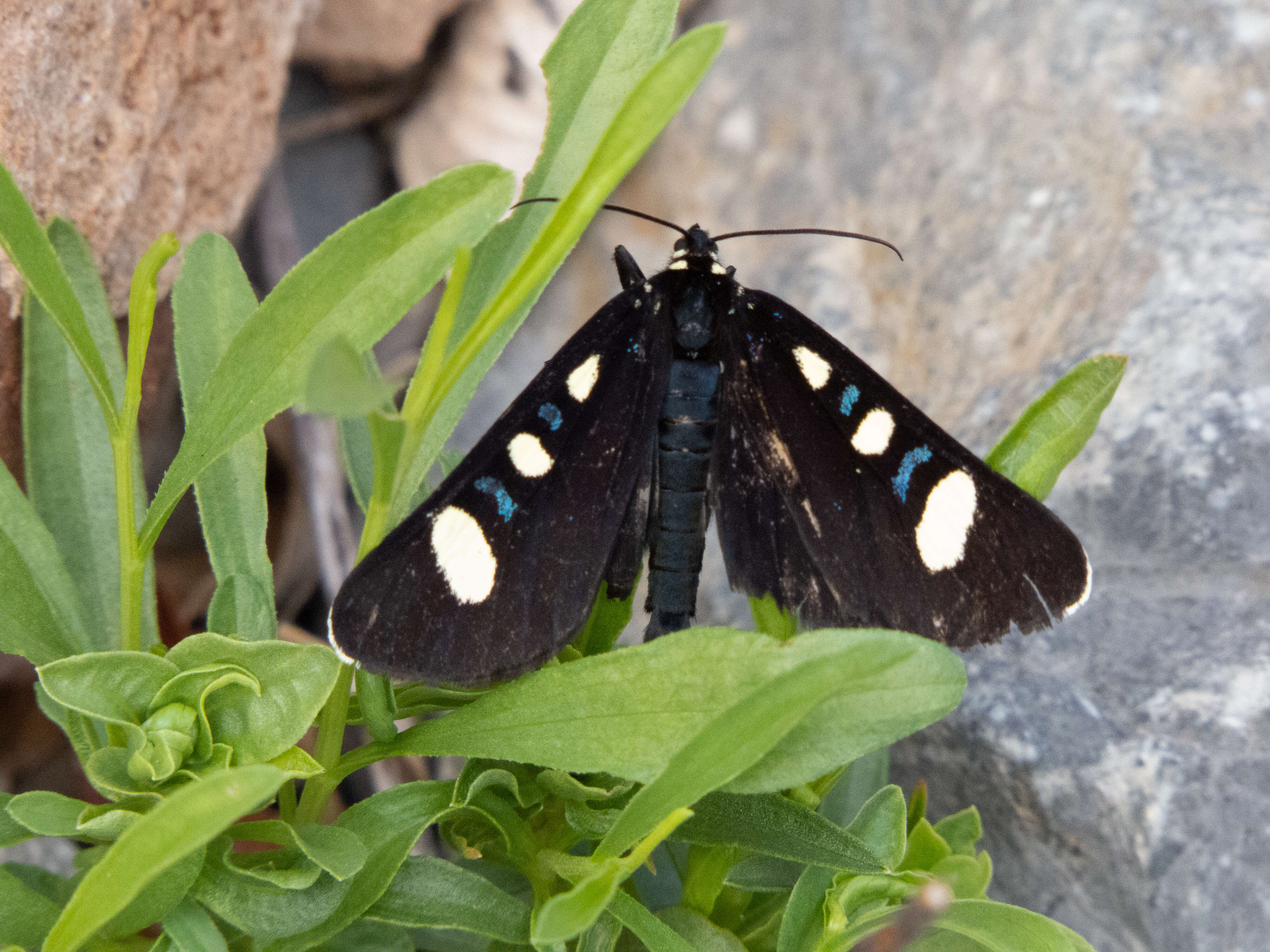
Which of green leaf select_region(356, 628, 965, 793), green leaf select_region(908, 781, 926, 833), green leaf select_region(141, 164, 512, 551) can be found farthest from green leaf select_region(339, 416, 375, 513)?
green leaf select_region(908, 781, 926, 833)

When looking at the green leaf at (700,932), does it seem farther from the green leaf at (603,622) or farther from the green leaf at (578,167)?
the green leaf at (578,167)

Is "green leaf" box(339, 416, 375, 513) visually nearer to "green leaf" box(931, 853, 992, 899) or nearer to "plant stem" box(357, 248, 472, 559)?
"plant stem" box(357, 248, 472, 559)

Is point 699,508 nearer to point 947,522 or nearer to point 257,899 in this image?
point 947,522

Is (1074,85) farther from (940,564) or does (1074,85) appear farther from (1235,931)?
(1235,931)

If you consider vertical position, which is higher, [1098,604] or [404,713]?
[1098,604]

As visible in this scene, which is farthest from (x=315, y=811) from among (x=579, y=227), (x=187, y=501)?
(x=187, y=501)

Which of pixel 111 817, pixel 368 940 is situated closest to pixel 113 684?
pixel 111 817
